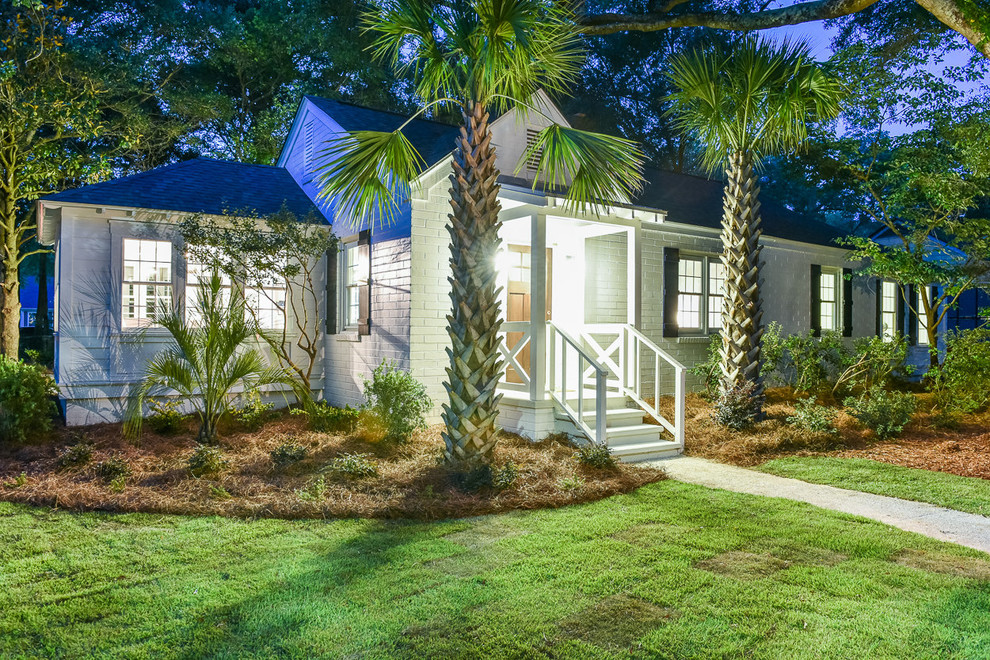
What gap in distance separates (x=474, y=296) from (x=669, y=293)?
6302 mm

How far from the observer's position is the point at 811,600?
3639mm

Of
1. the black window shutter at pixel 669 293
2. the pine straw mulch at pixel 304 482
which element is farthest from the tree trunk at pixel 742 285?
the pine straw mulch at pixel 304 482

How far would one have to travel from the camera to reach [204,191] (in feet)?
34.7

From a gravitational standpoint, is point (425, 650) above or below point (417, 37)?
below

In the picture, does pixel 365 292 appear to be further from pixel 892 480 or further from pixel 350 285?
pixel 892 480

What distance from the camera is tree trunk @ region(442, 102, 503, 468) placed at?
Answer: 249 inches

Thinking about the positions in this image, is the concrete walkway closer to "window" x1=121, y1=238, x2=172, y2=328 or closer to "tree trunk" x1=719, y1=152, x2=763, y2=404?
"tree trunk" x1=719, y1=152, x2=763, y2=404

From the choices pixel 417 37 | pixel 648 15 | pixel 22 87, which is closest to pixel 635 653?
pixel 417 37

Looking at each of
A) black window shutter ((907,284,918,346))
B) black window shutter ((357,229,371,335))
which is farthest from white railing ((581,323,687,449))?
black window shutter ((907,284,918,346))

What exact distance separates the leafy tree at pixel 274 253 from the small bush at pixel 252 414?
0.69m

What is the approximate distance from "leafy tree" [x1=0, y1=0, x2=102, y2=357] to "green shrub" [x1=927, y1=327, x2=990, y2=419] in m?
14.8

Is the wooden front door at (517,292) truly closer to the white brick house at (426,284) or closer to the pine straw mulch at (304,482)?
the white brick house at (426,284)

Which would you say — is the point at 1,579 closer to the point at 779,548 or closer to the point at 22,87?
the point at 779,548

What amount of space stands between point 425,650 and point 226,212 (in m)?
8.23
